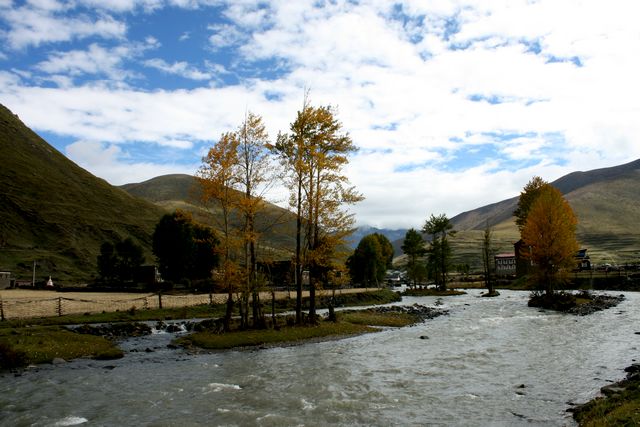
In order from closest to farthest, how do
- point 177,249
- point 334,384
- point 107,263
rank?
1. point 334,384
2. point 177,249
3. point 107,263

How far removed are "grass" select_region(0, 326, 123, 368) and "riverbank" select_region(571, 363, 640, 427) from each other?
2693 cm

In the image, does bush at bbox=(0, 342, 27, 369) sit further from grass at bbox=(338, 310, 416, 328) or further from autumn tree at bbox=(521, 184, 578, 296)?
autumn tree at bbox=(521, 184, 578, 296)

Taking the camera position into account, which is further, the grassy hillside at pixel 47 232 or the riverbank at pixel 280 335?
the grassy hillside at pixel 47 232

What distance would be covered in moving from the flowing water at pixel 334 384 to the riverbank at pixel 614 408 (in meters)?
0.80

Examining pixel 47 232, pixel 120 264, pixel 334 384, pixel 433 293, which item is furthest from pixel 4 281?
pixel 47 232

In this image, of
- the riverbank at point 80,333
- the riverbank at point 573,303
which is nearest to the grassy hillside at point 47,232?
the riverbank at point 80,333

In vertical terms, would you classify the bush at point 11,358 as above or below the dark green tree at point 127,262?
below

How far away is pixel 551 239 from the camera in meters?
69.8

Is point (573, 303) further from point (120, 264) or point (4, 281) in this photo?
point (4, 281)

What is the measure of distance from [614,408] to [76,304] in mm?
53951

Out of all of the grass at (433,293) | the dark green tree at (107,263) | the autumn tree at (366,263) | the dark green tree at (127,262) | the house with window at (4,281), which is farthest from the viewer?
the autumn tree at (366,263)

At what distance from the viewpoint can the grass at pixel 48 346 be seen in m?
27.9

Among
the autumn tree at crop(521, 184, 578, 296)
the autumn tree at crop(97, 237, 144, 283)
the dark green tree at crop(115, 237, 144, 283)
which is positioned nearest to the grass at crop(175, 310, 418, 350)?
the autumn tree at crop(521, 184, 578, 296)

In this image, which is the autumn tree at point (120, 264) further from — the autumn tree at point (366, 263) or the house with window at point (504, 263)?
the house with window at point (504, 263)
